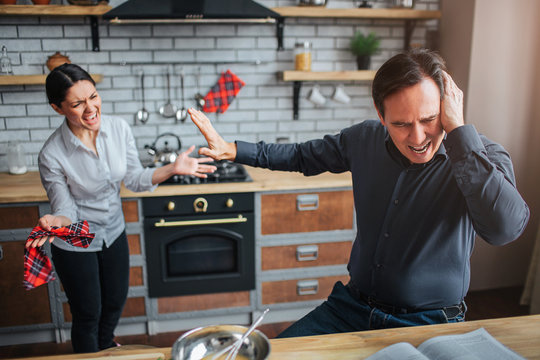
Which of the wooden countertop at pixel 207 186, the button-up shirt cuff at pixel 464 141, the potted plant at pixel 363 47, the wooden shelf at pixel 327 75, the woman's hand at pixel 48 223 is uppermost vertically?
the potted plant at pixel 363 47

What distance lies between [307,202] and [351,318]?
54.3 inches

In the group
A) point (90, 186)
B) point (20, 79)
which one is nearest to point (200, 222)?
point (90, 186)

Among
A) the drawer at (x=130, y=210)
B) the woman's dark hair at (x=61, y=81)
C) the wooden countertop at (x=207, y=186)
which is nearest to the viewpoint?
the woman's dark hair at (x=61, y=81)

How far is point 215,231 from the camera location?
2.87 m

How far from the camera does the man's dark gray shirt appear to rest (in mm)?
1297

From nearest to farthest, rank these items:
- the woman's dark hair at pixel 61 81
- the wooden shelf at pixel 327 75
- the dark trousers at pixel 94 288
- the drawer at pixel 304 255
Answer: the woman's dark hair at pixel 61 81, the dark trousers at pixel 94 288, the drawer at pixel 304 255, the wooden shelf at pixel 327 75

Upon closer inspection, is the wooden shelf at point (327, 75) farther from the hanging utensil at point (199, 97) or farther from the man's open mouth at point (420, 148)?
the man's open mouth at point (420, 148)

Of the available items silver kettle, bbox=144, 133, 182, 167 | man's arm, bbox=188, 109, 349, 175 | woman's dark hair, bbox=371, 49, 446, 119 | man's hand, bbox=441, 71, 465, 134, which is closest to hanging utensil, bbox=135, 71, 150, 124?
silver kettle, bbox=144, 133, 182, 167

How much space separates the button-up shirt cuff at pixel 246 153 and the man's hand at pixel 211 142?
0.06 feet

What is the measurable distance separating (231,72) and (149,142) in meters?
0.79

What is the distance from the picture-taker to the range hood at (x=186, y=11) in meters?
2.64

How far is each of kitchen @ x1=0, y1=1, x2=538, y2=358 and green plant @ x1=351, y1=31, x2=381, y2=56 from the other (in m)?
0.14

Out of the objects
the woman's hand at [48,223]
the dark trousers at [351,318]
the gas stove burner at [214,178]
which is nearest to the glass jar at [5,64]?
the gas stove burner at [214,178]

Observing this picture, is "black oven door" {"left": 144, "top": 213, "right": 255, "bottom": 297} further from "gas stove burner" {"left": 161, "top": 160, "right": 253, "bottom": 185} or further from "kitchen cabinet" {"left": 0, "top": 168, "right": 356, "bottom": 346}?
"gas stove burner" {"left": 161, "top": 160, "right": 253, "bottom": 185}
